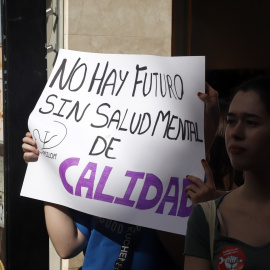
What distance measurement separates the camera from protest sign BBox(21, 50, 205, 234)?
10.0 ft

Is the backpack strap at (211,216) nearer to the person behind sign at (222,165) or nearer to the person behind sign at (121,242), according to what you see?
the person behind sign at (121,242)

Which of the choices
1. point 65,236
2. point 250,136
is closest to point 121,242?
point 65,236

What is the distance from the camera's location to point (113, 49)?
5133mm

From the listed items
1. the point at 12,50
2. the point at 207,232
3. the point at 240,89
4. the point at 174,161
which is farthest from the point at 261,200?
the point at 12,50

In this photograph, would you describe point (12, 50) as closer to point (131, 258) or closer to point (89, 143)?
point (89, 143)

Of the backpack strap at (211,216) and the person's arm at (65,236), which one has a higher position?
the backpack strap at (211,216)

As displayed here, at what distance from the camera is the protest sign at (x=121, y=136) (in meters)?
3.06

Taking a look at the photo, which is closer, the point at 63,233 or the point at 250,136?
the point at 250,136

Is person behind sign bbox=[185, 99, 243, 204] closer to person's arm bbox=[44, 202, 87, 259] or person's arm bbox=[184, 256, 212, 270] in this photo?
person's arm bbox=[44, 202, 87, 259]

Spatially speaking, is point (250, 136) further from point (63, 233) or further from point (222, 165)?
point (222, 165)

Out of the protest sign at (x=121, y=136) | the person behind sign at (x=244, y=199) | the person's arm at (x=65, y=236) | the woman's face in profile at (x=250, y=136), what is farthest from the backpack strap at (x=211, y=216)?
the person's arm at (x=65, y=236)

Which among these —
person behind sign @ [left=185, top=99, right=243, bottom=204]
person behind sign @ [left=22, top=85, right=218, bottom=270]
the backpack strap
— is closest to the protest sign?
person behind sign @ [left=22, top=85, right=218, bottom=270]

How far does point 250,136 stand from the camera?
2.25 metres

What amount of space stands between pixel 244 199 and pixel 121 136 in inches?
41.7
